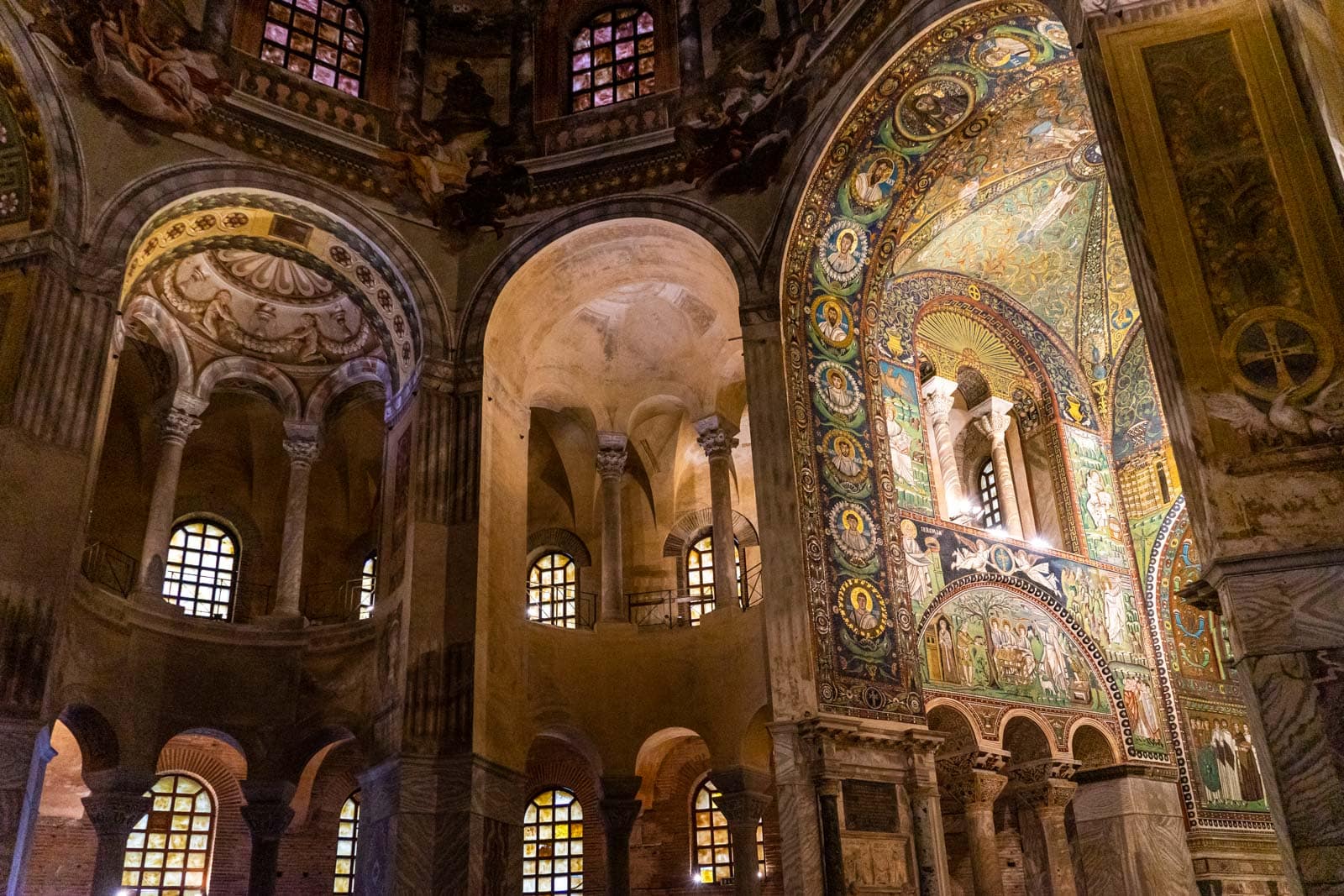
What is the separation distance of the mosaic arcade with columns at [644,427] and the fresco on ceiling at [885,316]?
0.07m

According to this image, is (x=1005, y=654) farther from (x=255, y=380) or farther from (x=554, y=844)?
(x=255, y=380)

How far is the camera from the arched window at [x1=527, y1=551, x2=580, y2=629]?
65.0 ft

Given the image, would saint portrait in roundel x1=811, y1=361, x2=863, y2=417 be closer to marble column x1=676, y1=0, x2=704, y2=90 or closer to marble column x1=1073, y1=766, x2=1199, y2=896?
marble column x1=676, y1=0, x2=704, y2=90

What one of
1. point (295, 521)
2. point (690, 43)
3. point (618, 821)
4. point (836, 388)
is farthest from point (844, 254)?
point (295, 521)

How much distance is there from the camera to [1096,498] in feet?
55.1

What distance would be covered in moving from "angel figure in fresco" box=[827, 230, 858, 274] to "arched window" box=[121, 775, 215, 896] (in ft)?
41.4

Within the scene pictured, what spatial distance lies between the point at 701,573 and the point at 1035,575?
19.2 ft

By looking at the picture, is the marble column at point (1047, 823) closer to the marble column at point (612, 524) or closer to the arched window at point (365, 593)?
the marble column at point (612, 524)

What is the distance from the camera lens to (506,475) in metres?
15.0

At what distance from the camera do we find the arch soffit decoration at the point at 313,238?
13.1 metres

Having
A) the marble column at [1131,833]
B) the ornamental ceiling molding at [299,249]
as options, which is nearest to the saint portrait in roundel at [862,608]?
the marble column at [1131,833]

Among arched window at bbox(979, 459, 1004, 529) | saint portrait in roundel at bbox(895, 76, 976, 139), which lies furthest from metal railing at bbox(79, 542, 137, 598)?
arched window at bbox(979, 459, 1004, 529)

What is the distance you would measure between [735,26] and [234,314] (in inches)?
332

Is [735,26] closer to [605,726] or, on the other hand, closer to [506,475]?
[506,475]
